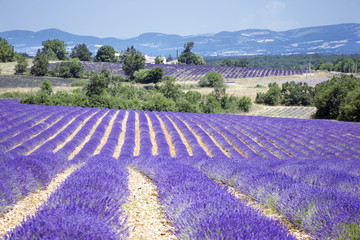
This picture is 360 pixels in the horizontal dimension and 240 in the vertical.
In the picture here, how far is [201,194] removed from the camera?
173 inches

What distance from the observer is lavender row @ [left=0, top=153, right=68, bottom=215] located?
4.57 meters

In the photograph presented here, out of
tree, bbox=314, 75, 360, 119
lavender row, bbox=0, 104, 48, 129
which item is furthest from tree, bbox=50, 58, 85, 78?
lavender row, bbox=0, 104, 48, 129

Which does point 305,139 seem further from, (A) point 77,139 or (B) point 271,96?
(B) point 271,96

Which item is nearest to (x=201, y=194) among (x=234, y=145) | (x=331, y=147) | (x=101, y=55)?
(x=234, y=145)

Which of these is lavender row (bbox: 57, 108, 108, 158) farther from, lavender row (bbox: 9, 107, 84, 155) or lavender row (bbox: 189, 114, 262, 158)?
lavender row (bbox: 189, 114, 262, 158)

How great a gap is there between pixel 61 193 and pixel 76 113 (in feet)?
65.9

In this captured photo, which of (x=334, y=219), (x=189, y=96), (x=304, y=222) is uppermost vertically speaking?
(x=334, y=219)

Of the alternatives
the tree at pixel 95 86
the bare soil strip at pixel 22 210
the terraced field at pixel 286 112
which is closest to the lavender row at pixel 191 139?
the bare soil strip at pixel 22 210

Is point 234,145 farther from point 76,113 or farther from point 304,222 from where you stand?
point 304,222

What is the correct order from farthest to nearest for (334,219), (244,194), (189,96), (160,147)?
(189,96), (160,147), (244,194), (334,219)

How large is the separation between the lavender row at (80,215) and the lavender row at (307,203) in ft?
6.95

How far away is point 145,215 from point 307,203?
7.24 feet

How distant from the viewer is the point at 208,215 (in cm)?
343

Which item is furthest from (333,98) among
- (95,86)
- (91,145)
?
(91,145)
